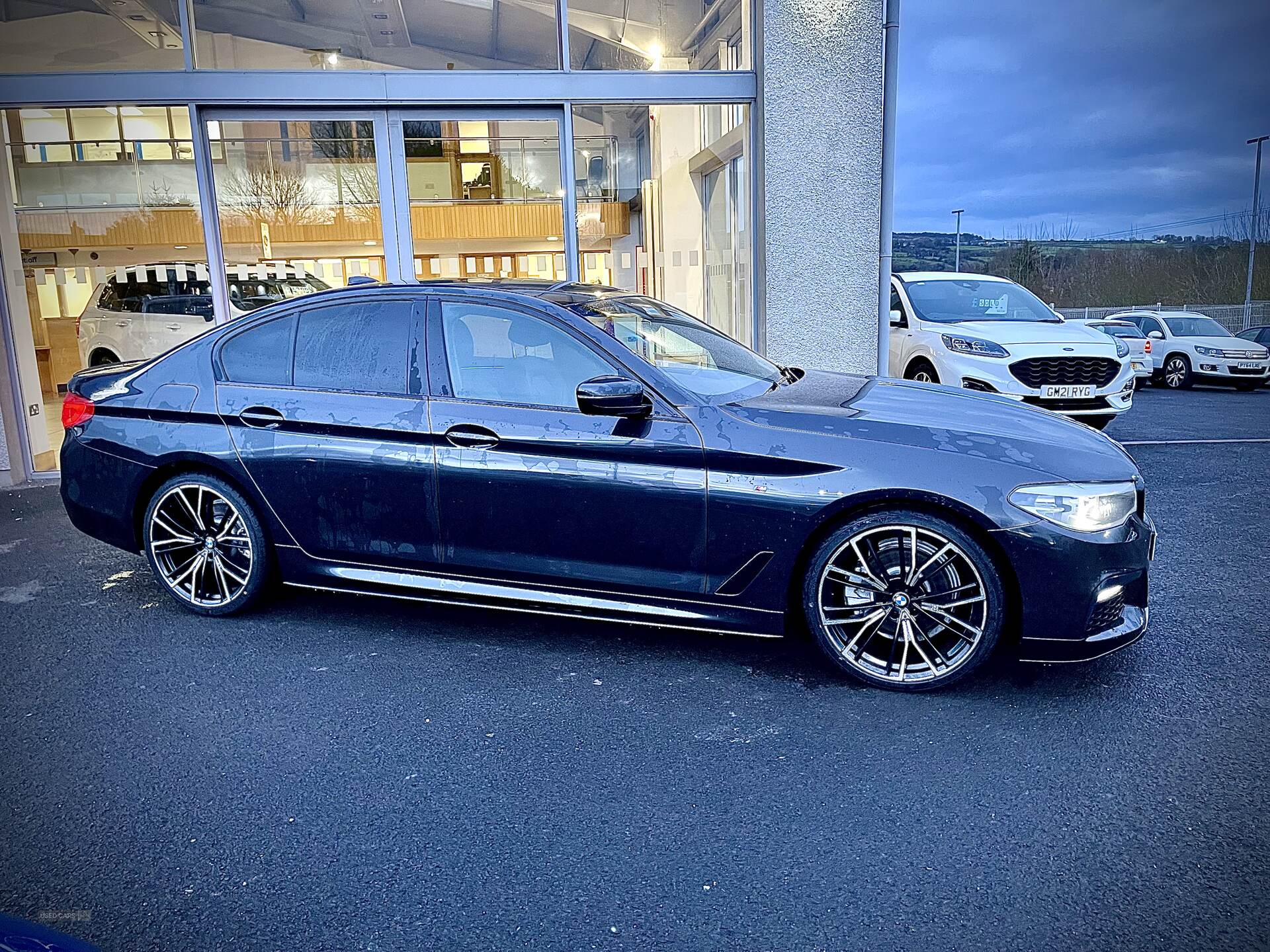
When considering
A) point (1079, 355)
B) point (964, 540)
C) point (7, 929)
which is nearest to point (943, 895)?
point (964, 540)

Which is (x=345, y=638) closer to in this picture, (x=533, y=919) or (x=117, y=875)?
(x=117, y=875)

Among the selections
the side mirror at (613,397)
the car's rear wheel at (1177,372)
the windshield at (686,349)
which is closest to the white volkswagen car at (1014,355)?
the windshield at (686,349)

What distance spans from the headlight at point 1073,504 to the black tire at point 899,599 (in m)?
0.24

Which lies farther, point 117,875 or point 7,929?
point 117,875

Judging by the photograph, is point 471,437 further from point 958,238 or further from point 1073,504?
point 958,238

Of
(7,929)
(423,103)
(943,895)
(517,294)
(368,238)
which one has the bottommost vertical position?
(943,895)

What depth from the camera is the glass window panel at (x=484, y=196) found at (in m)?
7.90

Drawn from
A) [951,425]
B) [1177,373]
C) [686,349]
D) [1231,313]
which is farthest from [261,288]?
[1231,313]

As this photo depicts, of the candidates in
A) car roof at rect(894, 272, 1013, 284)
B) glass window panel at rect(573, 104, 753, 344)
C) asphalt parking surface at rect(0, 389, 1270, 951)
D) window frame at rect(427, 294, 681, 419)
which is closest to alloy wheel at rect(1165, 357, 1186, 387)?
car roof at rect(894, 272, 1013, 284)

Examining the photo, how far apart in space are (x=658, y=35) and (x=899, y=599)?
6.18 meters

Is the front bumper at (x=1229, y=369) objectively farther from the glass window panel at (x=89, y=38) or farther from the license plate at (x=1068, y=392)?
the glass window panel at (x=89, y=38)

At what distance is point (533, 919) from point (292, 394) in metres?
2.80

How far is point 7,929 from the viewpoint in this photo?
149 cm

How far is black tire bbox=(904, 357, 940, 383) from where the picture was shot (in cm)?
968
